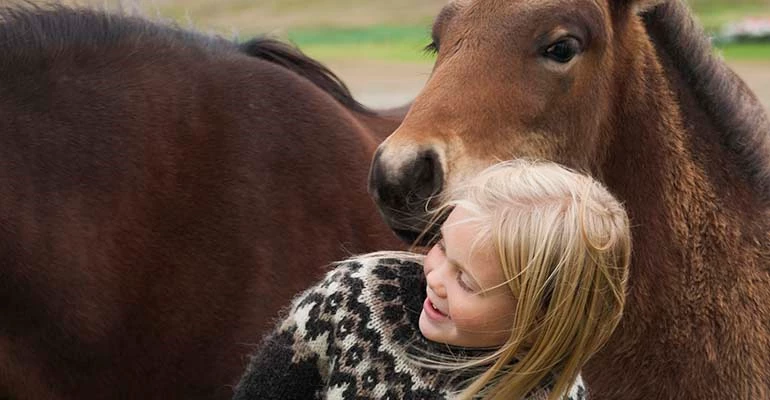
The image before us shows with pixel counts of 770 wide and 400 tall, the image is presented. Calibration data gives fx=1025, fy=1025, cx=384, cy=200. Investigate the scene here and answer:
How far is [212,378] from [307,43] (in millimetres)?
25155

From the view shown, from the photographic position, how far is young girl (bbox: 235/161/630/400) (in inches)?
75.7

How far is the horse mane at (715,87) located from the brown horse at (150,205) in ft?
3.89

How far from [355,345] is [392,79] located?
19103 millimetres

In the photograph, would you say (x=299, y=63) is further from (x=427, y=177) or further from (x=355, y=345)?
(x=355, y=345)

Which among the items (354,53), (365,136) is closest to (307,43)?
(354,53)

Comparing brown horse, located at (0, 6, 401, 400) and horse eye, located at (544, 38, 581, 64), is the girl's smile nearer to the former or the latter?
horse eye, located at (544, 38, 581, 64)

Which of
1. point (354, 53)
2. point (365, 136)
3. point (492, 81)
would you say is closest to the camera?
point (492, 81)


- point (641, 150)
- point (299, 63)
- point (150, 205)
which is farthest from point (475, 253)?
point (299, 63)

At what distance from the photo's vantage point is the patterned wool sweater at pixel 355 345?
1995mm

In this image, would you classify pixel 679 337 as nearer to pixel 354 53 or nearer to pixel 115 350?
pixel 115 350

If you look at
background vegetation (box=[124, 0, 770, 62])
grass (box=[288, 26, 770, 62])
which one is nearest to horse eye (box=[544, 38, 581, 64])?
background vegetation (box=[124, 0, 770, 62])

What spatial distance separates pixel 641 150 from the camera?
3.22 metres

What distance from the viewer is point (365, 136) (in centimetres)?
395

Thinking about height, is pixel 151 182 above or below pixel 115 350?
above
